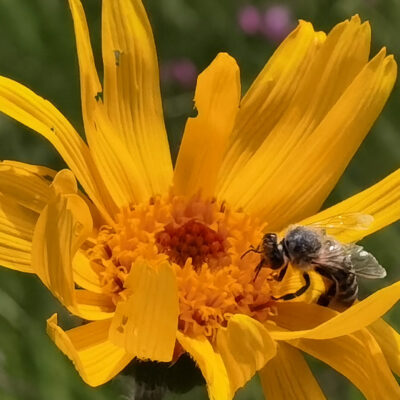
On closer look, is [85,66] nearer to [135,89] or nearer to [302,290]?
[135,89]

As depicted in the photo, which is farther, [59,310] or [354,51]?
[59,310]

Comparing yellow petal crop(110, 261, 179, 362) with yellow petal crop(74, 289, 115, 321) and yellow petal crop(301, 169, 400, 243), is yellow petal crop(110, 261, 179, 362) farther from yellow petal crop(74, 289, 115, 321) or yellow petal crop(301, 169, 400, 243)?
yellow petal crop(301, 169, 400, 243)

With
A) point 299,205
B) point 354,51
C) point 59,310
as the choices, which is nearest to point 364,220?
point 299,205

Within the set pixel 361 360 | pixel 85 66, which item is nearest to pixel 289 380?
pixel 361 360

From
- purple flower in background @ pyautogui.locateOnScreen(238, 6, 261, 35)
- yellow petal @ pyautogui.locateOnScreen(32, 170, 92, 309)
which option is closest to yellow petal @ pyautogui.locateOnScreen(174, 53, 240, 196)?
yellow petal @ pyautogui.locateOnScreen(32, 170, 92, 309)

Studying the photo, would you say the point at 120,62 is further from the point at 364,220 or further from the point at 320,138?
the point at 364,220
